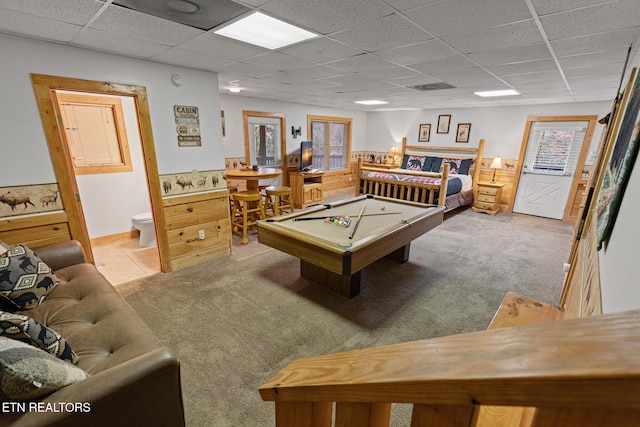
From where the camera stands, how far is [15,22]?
200 centimetres

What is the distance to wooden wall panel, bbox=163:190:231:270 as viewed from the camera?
342 cm

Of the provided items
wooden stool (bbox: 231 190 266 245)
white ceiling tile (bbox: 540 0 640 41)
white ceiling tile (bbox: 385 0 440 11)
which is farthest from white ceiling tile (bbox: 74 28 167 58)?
white ceiling tile (bbox: 540 0 640 41)

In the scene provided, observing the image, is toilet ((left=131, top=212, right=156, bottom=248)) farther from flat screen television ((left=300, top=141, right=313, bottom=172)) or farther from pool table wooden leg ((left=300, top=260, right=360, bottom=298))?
flat screen television ((left=300, top=141, right=313, bottom=172))

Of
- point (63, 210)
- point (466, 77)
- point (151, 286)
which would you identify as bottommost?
point (151, 286)

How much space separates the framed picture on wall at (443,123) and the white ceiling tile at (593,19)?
5391 mm

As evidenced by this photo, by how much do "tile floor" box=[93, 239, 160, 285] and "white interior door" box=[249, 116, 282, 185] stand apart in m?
2.80

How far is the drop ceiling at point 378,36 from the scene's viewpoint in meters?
1.77

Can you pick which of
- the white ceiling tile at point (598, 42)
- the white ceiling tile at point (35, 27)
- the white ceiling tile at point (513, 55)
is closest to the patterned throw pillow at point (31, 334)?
the white ceiling tile at point (35, 27)

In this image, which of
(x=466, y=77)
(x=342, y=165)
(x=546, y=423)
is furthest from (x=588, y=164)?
(x=546, y=423)

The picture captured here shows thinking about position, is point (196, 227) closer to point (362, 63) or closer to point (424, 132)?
point (362, 63)

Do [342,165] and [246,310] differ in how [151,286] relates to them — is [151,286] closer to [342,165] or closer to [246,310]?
[246,310]

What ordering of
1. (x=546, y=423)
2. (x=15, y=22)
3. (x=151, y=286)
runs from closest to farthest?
(x=546, y=423), (x=15, y=22), (x=151, y=286)

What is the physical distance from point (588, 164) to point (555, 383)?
7.26 metres

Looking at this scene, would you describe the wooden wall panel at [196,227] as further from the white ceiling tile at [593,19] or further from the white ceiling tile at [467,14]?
the white ceiling tile at [593,19]
